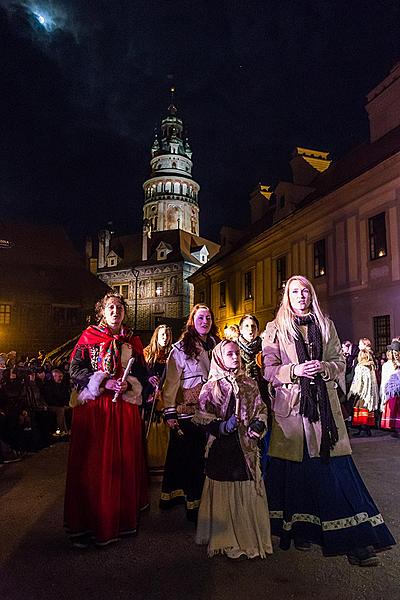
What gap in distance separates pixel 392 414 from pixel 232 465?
7614mm

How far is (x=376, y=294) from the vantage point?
16.6m

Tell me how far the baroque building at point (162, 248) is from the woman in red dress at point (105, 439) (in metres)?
35.3

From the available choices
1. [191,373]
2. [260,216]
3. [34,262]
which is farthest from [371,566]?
[34,262]

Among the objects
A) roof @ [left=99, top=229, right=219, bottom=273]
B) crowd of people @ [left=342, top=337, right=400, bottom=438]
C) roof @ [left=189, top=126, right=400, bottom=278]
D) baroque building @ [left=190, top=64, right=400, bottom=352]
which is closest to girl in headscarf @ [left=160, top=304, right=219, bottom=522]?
crowd of people @ [left=342, top=337, right=400, bottom=438]

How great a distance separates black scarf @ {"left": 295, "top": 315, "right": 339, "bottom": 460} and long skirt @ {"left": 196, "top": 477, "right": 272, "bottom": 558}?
2.31 feet

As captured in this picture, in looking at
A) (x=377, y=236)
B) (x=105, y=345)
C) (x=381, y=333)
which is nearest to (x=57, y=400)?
(x=105, y=345)

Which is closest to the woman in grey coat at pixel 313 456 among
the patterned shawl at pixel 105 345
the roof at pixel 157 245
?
the patterned shawl at pixel 105 345

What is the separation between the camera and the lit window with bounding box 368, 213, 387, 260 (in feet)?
54.1

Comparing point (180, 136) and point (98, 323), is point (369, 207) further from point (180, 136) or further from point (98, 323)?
point (180, 136)

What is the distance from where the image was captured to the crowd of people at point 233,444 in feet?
11.9

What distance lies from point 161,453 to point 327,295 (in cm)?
1445

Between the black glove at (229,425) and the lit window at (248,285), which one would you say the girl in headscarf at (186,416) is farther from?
the lit window at (248,285)

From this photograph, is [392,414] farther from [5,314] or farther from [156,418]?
[5,314]

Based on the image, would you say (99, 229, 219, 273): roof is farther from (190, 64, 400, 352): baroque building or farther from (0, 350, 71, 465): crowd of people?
(0, 350, 71, 465): crowd of people
